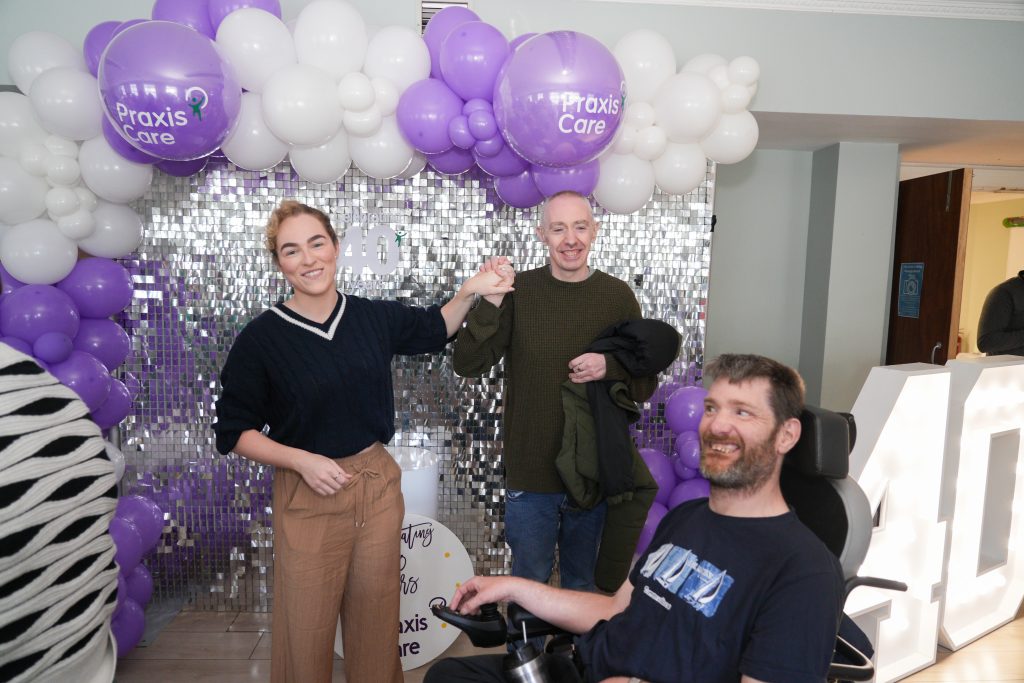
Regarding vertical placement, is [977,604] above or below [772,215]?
below

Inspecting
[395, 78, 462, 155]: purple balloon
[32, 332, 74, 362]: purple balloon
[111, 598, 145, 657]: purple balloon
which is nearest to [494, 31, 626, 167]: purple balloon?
[395, 78, 462, 155]: purple balloon

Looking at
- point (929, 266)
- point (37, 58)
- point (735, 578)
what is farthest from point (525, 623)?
point (929, 266)

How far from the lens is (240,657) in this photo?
268 centimetres

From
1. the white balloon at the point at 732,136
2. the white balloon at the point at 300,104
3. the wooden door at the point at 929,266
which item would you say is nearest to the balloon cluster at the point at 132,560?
the white balloon at the point at 300,104

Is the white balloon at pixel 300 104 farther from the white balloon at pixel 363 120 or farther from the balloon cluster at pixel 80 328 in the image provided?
the balloon cluster at pixel 80 328

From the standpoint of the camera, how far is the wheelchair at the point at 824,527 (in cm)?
139

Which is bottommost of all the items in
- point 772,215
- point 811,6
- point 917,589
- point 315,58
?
point 917,589

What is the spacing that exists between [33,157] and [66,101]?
254 millimetres

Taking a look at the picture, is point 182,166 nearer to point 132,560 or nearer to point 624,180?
point 132,560

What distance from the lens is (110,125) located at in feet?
7.66

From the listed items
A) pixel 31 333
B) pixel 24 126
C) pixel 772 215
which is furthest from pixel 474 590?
pixel 772 215

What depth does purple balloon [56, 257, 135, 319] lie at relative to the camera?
8.16 feet

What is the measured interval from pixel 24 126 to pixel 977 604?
164 inches

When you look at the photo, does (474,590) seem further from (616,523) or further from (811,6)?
(811,6)
